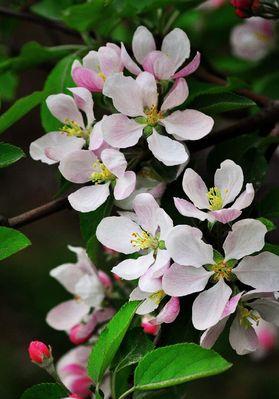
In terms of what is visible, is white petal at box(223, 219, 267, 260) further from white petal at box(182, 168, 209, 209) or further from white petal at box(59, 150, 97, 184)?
white petal at box(59, 150, 97, 184)

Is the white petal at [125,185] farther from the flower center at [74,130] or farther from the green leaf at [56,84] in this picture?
the green leaf at [56,84]

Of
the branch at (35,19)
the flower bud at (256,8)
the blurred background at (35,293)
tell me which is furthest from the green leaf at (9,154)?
the blurred background at (35,293)

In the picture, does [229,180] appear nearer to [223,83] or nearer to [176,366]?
[176,366]

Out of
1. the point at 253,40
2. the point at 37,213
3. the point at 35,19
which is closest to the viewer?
the point at 37,213

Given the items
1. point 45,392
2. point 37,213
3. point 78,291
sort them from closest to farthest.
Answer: point 45,392
point 37,213
point 78,291

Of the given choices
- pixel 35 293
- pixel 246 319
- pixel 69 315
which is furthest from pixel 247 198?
pixel 35 293

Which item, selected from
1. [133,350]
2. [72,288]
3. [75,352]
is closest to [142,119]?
[133,350]

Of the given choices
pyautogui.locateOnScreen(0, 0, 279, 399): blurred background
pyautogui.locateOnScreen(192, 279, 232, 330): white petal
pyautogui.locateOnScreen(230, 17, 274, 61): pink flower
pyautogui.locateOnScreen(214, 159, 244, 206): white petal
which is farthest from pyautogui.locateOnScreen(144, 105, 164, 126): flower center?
pyautogui.locateOnScreen(0, 0, 279, 399): blurred background
